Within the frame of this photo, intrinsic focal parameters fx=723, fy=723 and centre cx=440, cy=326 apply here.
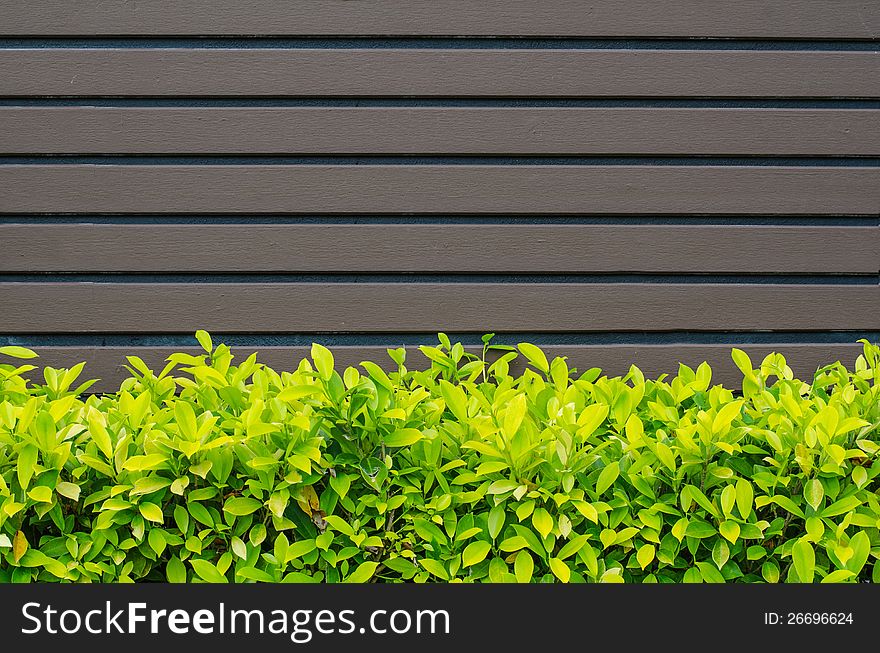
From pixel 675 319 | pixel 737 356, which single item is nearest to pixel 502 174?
pixel 675 319

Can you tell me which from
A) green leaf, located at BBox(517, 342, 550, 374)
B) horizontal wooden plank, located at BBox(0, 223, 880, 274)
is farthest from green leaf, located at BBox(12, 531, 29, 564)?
green leaf, located at BBox(517, 342, 550, 374)

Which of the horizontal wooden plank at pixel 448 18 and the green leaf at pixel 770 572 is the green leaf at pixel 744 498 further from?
the horizontal wooden plank at pixel 448 18

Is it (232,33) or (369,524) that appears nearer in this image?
(369,524)

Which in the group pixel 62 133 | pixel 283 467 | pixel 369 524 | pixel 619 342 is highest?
pixel 62 133

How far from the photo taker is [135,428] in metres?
1.82

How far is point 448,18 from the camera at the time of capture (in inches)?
108

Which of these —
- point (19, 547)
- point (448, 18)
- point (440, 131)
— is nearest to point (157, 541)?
point (19, 547)

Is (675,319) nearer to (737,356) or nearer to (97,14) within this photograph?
(737,356)

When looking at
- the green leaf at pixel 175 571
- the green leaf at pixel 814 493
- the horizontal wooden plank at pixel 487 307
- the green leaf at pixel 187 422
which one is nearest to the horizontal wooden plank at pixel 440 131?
the horizontal wooden plank at pixel 487 307

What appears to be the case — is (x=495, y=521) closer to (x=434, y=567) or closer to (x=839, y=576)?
(x=434, y=567)

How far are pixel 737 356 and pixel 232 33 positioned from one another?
2.13 m

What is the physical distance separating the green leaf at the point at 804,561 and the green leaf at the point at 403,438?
90cm

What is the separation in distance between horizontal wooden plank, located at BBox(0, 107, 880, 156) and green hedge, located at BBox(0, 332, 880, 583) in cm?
124
